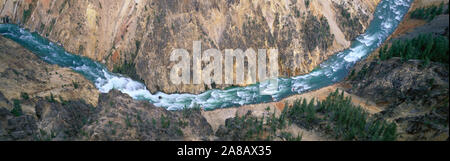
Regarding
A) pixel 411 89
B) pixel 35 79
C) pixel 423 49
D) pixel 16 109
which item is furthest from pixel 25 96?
pixel 423 49

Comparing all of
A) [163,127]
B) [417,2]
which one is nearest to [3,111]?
[163,127]

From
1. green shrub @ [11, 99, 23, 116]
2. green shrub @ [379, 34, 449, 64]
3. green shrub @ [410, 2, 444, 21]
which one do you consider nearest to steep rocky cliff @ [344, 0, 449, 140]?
green shrub @ [379, 34, 449, 64]

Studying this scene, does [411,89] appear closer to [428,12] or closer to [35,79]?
[428,12]

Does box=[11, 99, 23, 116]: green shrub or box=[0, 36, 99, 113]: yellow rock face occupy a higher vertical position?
box=[0, 36, 99, 113]: yellow rock face

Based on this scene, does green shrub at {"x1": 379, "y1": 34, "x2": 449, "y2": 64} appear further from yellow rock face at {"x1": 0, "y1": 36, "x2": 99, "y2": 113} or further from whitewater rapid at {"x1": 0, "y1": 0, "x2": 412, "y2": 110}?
yellow rock face at {"x1": 0, "y1": 36, "x2": 99, "y2": 113}

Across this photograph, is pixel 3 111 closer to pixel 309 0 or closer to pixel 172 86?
pixel 172 86

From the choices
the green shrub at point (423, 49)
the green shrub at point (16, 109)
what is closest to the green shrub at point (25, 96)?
the green shrub at point (16, 109)
